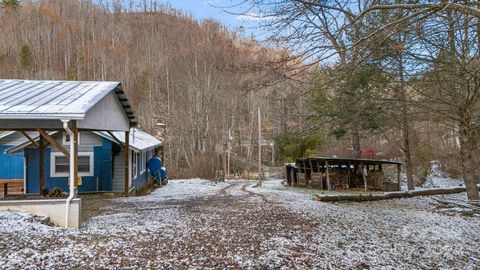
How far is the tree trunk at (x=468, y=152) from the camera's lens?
34.2ft

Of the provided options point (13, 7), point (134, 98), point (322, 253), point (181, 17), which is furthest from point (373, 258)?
point (13, 7)

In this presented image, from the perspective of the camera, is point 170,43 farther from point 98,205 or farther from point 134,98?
point 98,205

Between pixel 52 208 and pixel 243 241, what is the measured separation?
3.95 m

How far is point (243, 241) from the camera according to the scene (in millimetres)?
6129

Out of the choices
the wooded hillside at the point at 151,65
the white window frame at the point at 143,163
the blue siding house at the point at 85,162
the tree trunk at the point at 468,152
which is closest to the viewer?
the tree trunk at the point at 468,152

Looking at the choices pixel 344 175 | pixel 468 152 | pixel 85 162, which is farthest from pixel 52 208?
pixel 344 175

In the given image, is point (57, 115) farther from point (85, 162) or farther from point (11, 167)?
point (11, 167)

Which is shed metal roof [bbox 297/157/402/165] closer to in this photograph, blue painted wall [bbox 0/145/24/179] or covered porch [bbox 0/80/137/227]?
covered porch [bbox 0/80/137/227]

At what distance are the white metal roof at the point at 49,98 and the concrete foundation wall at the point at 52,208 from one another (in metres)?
1.70

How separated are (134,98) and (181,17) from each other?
1157 centimetres

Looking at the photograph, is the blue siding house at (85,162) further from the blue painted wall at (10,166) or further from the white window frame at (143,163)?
the white window frame at (143,163)

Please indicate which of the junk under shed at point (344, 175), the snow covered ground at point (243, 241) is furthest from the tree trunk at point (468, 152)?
the junk under shed at point (344, 175)

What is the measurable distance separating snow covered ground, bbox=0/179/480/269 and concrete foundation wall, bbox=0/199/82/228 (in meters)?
0.26

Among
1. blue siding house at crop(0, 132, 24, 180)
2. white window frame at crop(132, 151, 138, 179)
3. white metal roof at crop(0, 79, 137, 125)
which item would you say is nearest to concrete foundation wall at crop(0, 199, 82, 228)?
white metal roof at crop(0, 79, 137, 125)
